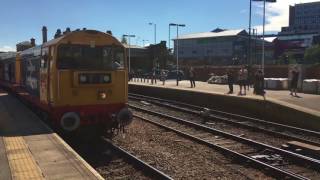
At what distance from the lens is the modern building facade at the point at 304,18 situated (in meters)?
149

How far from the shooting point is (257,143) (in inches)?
515

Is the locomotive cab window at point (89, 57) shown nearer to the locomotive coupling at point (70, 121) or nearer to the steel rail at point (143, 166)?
the locomotive coupling at point (70, 121)

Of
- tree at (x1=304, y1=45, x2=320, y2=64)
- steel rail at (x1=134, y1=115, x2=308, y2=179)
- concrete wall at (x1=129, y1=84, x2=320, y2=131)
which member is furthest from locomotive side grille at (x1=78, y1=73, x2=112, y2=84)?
tree at (x1=304, y1=45, x2=320, y2=64)

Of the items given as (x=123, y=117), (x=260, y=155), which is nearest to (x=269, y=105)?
(x=260, y=155)

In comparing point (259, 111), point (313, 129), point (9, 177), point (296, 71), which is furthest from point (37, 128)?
point (296, 71)

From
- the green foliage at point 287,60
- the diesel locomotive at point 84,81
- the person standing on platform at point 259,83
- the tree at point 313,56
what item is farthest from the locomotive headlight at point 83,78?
the tree at point 313,56

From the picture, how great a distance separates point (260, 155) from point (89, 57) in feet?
17.0

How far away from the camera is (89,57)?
43.8 feet

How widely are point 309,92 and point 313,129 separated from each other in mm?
10482

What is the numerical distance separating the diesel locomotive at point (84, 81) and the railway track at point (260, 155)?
2.67 metres

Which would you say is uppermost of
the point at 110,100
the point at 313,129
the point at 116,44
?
the point at 116,44

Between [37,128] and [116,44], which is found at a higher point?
[116,44]

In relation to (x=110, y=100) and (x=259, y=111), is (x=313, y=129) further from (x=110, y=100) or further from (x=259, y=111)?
(x=110, y=100)

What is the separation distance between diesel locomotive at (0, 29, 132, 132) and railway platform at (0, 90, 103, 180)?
0.80 meters
